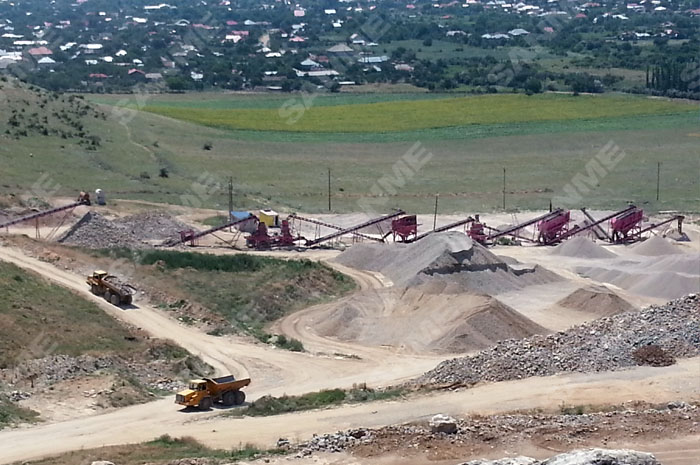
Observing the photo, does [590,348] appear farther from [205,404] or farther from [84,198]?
[84,198]

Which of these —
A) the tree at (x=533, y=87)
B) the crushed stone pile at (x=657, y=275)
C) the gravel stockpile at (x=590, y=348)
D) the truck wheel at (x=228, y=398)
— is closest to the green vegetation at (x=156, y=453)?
the truck wheel at (x=228, y=398)

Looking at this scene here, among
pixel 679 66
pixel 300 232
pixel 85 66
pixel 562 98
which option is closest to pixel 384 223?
pixel 300 232

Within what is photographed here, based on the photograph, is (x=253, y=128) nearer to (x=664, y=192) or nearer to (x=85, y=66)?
(x=664, y=192)

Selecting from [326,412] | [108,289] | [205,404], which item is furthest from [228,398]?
[108,289]

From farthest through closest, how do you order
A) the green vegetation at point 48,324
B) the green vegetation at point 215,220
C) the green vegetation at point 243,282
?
the green vegetation at point 215,220
the green vegetation at point 243,282
the green vegetation at point 48,324

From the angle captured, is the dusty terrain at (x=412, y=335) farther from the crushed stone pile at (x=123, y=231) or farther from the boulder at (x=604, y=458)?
the boulder at (x=604, y=458)
